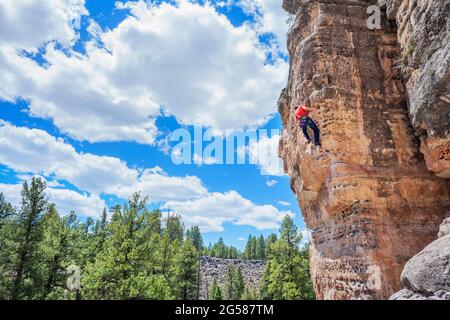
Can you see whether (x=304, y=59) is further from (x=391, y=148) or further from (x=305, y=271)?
(x=305, y=271)

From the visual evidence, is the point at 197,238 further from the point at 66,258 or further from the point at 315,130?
the point at 315,130

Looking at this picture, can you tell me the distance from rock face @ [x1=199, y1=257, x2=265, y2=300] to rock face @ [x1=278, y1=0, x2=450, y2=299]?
71.8m

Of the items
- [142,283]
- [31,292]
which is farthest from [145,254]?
[31,292]

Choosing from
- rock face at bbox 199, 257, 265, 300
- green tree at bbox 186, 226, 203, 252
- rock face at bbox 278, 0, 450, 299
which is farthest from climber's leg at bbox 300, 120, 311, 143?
green tree at bbox 186, 226, 203, 252

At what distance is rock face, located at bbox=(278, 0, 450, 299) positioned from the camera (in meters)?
11.8

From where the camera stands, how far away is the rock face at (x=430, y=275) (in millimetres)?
6492

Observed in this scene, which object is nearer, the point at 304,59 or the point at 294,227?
the point at 304,59

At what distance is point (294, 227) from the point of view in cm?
3272

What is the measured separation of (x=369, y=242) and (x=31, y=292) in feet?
65.6

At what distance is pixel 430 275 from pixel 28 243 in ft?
72.5

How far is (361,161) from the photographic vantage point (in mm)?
12336

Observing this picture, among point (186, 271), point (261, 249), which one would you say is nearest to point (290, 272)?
point (186, 271)

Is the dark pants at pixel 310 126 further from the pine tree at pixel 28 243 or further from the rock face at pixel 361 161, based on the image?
the pine tree at pixel 28 243

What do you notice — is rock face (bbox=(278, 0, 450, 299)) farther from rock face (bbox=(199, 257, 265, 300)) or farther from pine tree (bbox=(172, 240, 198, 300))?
rock face (bbox=(199, 257, 265, 300))
